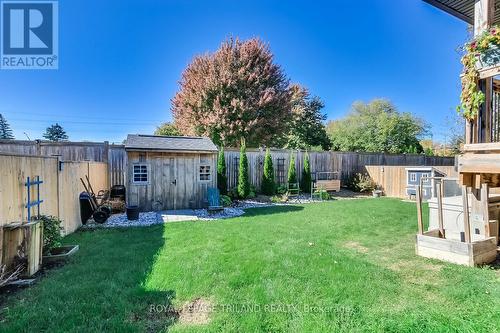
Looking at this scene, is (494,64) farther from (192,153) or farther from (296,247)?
(192,153)

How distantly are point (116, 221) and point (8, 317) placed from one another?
4615 mm

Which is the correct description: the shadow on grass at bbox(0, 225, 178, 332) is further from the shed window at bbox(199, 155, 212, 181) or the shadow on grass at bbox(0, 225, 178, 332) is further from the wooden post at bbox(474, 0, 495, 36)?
the wooden post at bbox(474, 0, 495, 36)

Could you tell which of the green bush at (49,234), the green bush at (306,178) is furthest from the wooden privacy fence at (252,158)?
the green bush at (49,234)

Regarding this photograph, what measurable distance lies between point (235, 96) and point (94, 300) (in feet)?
43.5

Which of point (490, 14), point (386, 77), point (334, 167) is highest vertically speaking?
point (386, 77)

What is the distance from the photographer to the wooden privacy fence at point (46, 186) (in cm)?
322

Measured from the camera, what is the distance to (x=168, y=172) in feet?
26.7

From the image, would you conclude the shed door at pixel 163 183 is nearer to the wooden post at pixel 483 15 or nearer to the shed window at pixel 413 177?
the wooden post at pixel 483 15

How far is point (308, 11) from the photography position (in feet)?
30.4

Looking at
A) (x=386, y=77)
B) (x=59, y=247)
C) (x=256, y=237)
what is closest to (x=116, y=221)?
(x=59, y=247)

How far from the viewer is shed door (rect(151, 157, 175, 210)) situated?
798 centimetres

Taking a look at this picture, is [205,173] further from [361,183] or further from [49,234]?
[361,183]

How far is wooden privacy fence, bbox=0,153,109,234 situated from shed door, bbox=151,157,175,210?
5.94 ft

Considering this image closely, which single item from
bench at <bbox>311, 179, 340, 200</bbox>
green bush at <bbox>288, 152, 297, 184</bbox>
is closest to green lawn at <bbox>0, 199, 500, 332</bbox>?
bench at <bbox>311, 179, 340, 200</bbox>
